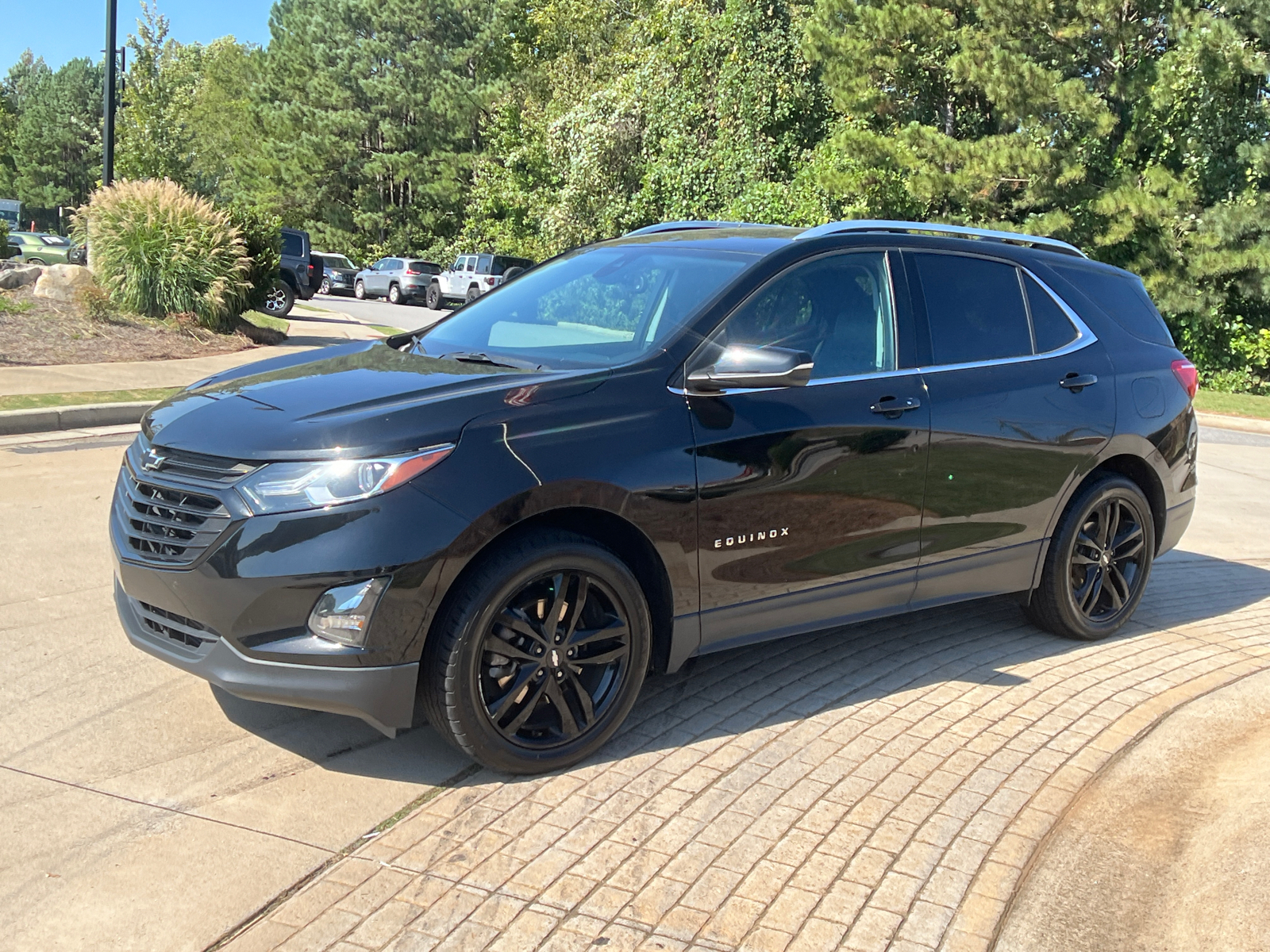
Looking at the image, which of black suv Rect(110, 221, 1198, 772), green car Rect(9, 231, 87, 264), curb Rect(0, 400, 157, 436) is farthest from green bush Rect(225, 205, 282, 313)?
green car Rect(9, 231, 87, 264)

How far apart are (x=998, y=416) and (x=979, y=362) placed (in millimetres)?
245

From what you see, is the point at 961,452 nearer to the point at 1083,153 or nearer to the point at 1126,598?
the point at 1126,598

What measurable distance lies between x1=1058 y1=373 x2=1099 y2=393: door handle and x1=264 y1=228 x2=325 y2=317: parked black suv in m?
20.1

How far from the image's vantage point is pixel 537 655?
3.84 metres

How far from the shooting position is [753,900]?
3240mm

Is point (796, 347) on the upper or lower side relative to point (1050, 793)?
upper

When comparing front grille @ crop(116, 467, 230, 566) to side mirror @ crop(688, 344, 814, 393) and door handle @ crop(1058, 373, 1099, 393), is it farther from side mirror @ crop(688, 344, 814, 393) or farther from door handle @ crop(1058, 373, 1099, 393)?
door handle @ crop(1058, 373, 1099, 393)

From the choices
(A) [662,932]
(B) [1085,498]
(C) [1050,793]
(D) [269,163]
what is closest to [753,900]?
(A) [662,932]

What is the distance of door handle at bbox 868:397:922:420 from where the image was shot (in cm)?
462

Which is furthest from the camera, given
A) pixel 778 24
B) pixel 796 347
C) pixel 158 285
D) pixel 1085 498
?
pixel 778 24

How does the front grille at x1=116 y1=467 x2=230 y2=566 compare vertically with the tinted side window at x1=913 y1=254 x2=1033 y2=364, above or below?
below

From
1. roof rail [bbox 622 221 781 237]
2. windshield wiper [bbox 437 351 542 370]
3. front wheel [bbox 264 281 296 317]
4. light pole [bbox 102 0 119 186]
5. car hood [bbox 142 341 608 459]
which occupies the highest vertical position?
light pole [bbox 102 0 119 186]

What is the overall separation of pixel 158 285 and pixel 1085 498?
14462mm

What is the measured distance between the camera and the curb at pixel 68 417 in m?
10.0
